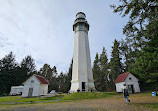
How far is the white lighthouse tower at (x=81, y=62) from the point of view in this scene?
781 inches

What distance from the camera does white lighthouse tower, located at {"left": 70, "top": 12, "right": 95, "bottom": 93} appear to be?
19834 mm

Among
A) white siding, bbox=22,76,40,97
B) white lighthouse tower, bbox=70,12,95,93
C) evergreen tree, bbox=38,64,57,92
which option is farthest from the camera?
evergreen tree, bbox=38,64,57,92

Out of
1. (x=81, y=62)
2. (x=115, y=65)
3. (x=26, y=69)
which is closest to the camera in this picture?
(x=81, y=62)

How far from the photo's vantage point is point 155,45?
12.1m

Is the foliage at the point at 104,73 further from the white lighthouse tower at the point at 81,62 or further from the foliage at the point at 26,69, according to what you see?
the foliage at the point at 26,69

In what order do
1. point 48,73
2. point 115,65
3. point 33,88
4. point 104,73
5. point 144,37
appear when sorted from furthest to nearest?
point 48,73, point 104,73, point 115,65, point 33,88, point 144,37

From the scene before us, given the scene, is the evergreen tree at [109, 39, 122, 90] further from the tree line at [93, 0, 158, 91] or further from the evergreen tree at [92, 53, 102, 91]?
the tree line at [93, 0, 158, 91]

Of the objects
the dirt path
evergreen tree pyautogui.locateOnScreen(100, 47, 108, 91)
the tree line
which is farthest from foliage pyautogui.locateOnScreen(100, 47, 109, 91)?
the dirt path

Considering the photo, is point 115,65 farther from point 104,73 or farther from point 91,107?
point 91,107

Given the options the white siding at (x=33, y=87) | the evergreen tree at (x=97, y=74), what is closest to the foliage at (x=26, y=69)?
the white siding at (x=33, y=87)

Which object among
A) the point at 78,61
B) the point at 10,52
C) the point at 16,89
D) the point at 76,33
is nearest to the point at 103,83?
the point at 78,61

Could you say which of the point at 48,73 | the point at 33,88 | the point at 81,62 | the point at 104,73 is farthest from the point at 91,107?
the point at 48,73

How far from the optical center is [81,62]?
2134 cm

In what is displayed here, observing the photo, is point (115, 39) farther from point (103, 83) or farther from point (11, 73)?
point (11, 73)
